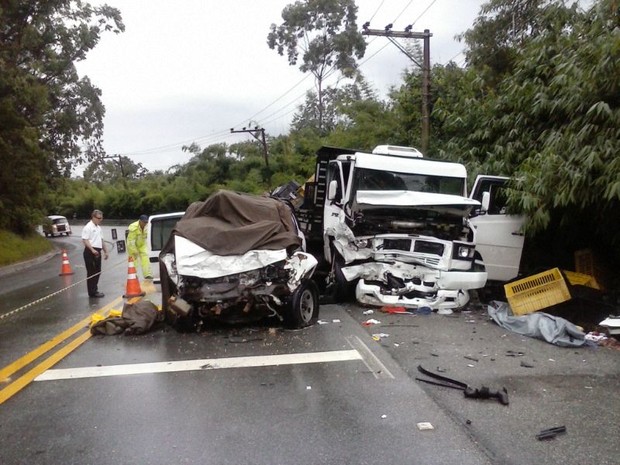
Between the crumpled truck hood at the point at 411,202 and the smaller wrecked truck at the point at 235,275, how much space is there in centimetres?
169

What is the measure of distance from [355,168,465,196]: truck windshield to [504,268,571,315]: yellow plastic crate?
2.46 m

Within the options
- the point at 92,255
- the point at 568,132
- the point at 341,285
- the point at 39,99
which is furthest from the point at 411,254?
the point at 39,99

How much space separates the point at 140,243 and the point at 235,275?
582 cm

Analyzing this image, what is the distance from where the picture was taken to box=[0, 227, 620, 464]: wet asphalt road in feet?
12.3

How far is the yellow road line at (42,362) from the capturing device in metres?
5.23

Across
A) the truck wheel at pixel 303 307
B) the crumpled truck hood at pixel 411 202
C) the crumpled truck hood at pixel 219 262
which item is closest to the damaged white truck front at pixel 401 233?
the crumpled truck hood at pixel 411 202

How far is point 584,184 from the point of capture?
7.64 metres

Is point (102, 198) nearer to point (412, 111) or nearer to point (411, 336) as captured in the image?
point (412, 111)

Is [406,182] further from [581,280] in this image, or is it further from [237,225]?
[237,225]

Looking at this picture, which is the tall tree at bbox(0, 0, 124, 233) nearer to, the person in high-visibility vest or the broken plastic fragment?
the person in high-visibility vest

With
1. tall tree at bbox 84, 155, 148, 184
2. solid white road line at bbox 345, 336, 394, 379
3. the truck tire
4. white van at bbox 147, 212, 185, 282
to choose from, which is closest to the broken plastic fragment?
solid white road line at bbox 345, 336, 394, 379

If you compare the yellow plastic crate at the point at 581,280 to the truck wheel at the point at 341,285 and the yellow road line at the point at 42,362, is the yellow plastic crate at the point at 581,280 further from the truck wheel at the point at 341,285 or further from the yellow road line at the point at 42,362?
the yellow road line at the point at 42,362

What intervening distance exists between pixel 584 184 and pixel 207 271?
17.5ft

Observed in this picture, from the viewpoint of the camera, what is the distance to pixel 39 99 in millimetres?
20094
